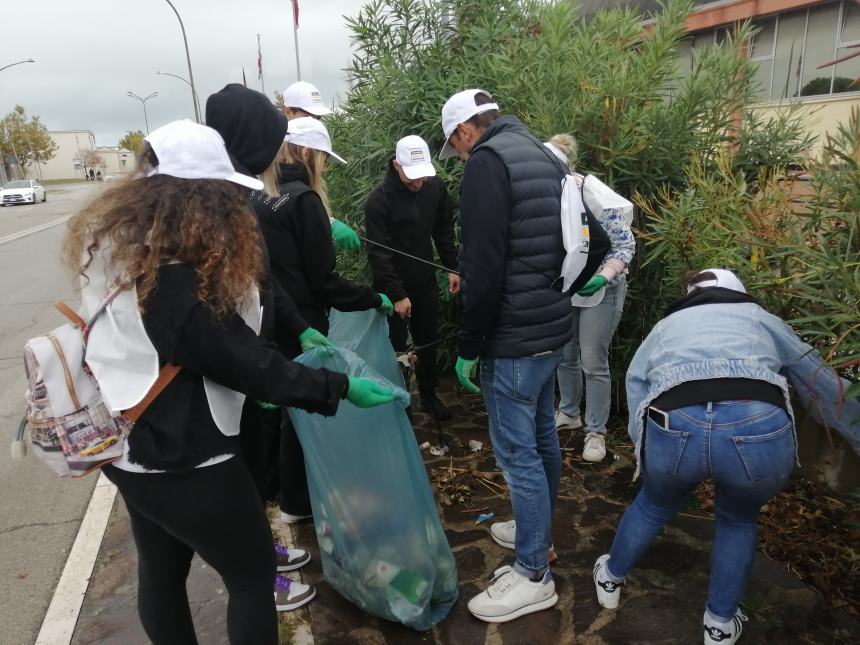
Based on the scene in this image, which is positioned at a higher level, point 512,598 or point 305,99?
point 305,99

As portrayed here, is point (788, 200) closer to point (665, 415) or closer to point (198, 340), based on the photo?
point (665, 415)

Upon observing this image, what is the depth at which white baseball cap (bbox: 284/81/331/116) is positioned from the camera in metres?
3.34

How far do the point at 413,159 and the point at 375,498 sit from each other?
2020 millimetres

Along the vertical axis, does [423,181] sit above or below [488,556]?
above

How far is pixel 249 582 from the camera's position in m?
1.67

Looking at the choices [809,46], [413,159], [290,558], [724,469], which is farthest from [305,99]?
[809,46]

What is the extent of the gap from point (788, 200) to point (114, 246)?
7.49 ft

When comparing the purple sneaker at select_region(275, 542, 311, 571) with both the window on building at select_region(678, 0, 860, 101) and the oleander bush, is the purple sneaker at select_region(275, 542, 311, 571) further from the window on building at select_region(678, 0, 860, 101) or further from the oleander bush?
the window on building at select_region(678, 0, 860, 101)

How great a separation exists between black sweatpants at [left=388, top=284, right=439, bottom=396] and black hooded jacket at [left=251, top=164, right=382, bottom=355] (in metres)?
1.14

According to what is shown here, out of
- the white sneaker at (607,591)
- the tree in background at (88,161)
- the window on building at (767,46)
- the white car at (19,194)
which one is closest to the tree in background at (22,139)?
the tree in background at (88,161)

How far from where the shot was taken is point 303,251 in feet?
8.57

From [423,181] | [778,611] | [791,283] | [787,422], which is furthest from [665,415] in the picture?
[423,181]

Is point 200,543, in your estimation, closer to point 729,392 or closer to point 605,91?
point 729,392

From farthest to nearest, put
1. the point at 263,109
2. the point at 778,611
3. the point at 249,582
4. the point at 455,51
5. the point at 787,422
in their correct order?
1. the point at 455,51
2. the point at 778,611
3. the point at 263,109
4. the point at 787,422
5. the point at 249,582
